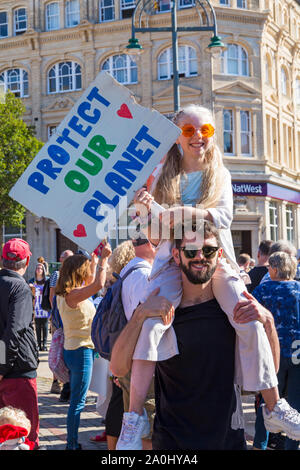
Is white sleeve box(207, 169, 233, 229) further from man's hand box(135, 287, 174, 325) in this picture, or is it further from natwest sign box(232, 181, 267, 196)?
natwest sign box(232, 181, 267, 196)

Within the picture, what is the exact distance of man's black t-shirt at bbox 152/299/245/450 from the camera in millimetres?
2898

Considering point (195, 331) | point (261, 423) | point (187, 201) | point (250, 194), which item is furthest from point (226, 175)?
point (250, 194)

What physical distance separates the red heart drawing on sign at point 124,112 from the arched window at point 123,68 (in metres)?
28.2

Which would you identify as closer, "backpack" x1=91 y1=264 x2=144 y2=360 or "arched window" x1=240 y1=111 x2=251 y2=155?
"backpack" x1=91 y1=264 x2=144 y2=360

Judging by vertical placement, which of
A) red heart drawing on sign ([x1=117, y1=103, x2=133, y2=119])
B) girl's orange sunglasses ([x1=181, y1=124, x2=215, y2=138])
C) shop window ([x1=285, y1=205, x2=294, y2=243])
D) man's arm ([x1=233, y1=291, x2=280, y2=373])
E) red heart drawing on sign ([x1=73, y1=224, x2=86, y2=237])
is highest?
shop window ([x1=285, y1=205, x2=294, y2=243])

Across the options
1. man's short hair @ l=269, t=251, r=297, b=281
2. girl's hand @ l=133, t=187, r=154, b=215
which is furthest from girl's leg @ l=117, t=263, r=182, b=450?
man's short hair @ l=269, t=251, r=297, b=281

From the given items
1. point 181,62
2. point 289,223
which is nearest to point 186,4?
point 181,62

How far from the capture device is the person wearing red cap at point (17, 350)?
5027 millimetres

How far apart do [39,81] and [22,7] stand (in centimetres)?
421

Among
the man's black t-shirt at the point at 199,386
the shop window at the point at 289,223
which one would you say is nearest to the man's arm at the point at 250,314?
the man's black t-shirt at the point at 199,386

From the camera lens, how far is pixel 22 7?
3369 cm

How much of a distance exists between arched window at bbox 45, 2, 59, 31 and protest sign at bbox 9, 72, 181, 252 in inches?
1227

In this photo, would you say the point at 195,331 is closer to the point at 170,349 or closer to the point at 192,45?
the point at 170,349

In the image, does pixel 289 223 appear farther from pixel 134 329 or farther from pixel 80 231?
A: pixel 134 329
